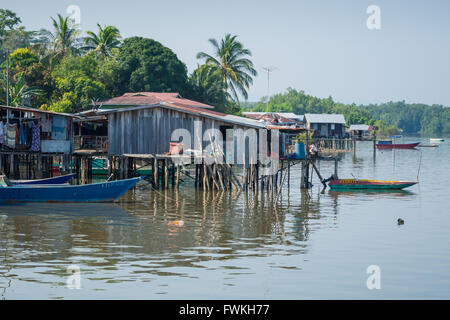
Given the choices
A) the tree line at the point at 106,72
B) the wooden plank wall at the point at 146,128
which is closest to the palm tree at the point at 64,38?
the tree line at the point at 106,72

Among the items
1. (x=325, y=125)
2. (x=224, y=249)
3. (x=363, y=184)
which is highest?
(x=325, y=125)

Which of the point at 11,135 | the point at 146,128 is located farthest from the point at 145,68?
the point at 11,135

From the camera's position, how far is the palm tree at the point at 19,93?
145 ft

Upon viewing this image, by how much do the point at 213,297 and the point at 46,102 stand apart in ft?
134

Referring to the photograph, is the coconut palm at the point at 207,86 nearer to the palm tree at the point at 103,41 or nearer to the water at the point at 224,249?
the palm tree at the point at 103,41

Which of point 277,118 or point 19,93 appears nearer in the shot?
point 19,93

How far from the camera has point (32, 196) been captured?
25.0m

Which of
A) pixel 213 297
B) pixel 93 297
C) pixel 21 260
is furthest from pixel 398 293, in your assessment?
pixel 21 260

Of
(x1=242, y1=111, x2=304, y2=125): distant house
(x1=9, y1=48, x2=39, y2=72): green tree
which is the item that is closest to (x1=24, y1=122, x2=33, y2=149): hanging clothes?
(x1=9, y1=48, x2=39, y2=72): green tree

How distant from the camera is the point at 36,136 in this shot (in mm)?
29797

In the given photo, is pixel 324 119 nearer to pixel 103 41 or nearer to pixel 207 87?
pixel 207 87

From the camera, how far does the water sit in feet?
41.2

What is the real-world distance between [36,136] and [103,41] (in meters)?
32.1
